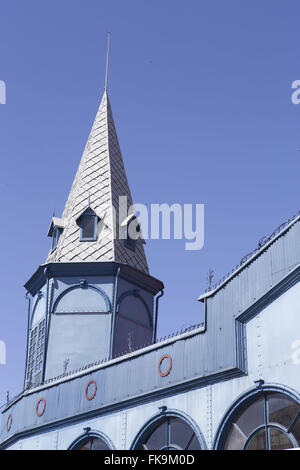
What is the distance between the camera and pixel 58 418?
82.9 feet

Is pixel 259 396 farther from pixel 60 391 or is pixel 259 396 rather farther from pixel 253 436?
pixel 60 391

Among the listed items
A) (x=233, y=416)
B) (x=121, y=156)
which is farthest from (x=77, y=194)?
(x=233, y=416)

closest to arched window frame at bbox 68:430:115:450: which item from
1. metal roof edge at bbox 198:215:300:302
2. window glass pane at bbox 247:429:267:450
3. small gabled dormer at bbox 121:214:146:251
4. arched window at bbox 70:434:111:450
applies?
arched window at bbox 70:434:111:450

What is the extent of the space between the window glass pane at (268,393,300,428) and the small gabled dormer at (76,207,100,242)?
16439 mm

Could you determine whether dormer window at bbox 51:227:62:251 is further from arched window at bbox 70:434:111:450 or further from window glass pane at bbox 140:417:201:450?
window glass pane at bbox 140:417:201:450

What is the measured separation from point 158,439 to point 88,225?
1403 cm

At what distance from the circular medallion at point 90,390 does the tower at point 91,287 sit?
5.08 metres

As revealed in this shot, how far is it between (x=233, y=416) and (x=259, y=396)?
0.97m

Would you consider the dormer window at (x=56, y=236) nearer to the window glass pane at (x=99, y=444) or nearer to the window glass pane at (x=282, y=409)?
the window glass pane at (x=99, y=444)

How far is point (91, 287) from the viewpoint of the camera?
1223 inches

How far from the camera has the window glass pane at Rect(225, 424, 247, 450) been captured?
1867 cm

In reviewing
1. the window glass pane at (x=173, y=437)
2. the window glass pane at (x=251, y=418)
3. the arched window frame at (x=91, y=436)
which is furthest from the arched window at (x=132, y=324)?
the window glass pane at (x=251, y=418)

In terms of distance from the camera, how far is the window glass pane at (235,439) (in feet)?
61.3
